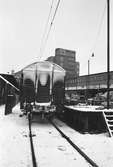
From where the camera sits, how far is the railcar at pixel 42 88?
12.8 metres

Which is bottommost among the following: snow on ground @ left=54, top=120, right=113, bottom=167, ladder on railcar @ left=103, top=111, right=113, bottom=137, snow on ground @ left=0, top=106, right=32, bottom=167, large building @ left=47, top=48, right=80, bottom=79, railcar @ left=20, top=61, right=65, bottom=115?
snow on ground @ left=54, top=120, right=113, bottom=167

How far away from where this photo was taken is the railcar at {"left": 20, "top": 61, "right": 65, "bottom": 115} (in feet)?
41.9

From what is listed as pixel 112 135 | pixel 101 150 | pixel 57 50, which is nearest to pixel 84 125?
pixel 112 135

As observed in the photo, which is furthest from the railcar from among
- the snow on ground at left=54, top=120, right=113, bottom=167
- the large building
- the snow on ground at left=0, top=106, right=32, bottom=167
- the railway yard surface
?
the large building

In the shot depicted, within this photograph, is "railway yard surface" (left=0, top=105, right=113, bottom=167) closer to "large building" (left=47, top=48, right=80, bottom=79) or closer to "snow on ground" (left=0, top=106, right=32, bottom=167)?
"snow on ground" (left=0, top=106, right=32, bottom=167)

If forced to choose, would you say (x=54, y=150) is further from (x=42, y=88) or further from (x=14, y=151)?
(x=42, y=88)

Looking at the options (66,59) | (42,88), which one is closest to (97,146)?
(42,88)

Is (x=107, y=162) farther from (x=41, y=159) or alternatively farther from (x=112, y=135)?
(x=112, y=135)

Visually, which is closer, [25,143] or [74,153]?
[74,153]

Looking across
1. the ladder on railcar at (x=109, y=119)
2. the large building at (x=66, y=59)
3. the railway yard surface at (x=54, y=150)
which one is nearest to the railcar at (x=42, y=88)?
the railway yard surface at (x=54, y=150)

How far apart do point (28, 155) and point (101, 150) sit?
2322mm

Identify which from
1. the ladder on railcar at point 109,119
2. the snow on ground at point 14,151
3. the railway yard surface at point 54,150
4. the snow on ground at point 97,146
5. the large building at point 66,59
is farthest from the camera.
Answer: the large building at point 66,59

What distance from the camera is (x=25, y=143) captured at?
27.5 feet

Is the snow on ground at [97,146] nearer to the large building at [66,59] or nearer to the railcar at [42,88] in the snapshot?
the railcar at [42,88]
